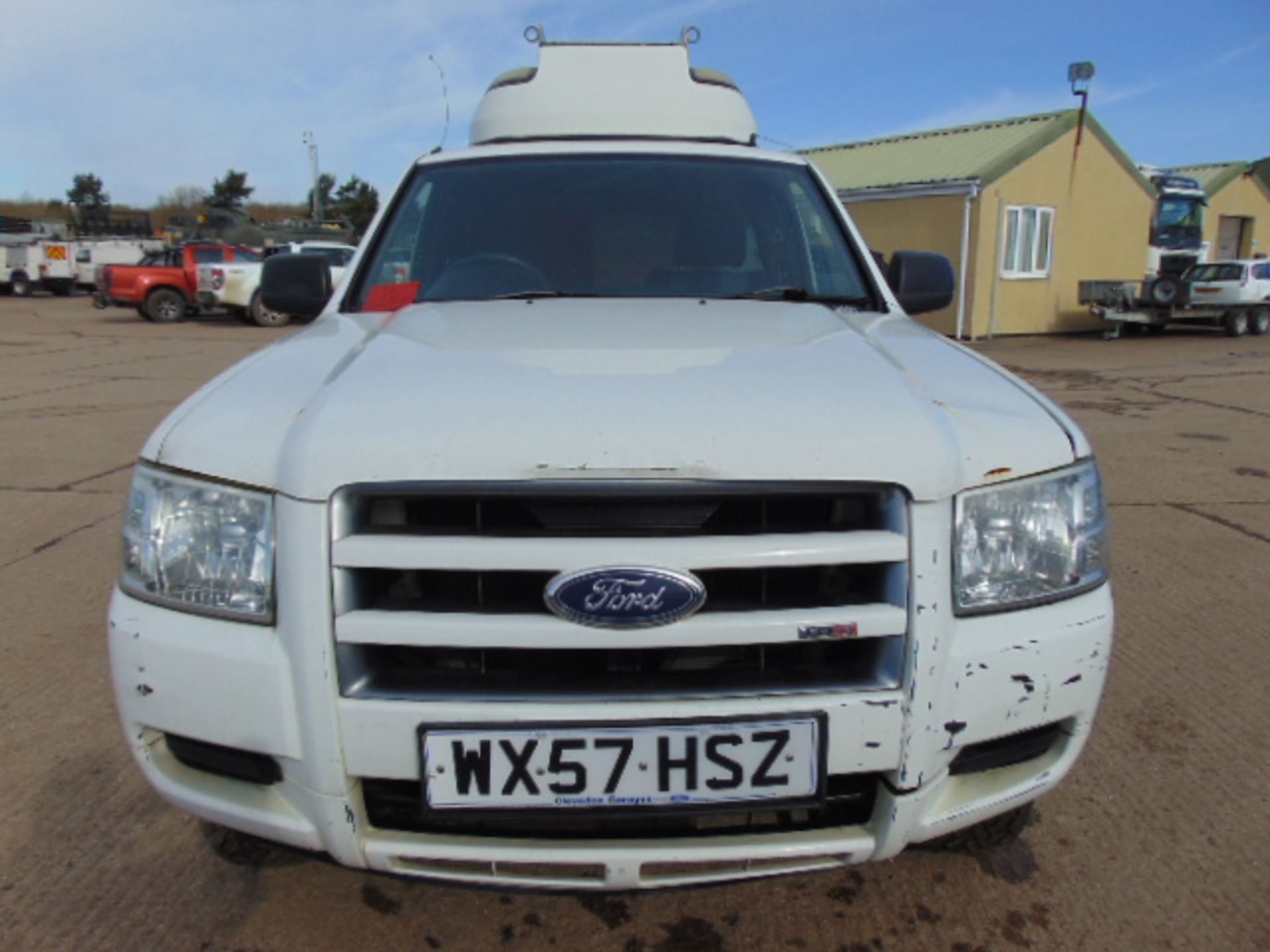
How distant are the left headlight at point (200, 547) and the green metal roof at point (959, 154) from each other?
18.3 meters

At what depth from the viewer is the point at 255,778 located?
5.51ft

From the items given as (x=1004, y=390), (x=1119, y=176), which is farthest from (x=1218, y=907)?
(x=1119, y=176)

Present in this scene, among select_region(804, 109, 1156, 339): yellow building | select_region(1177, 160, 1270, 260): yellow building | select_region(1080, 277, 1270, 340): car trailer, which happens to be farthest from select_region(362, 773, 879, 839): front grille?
select_region(1177, 160, 1270, 260): yellow building

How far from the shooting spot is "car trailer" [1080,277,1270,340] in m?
18.6

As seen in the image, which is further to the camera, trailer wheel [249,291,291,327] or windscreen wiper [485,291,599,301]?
trailer wheel [249,291,291,327]

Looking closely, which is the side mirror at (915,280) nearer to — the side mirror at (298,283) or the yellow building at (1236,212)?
the side mirror at (298,283)

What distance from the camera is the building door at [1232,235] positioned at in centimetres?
2725

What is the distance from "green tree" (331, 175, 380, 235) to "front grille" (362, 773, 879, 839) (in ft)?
203

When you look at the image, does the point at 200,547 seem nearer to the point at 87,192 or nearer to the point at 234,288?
the point at 234,288

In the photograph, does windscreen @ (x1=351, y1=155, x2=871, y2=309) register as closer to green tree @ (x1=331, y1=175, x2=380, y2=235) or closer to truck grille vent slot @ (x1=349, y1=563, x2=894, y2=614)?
truck grille vent slot @ (x1=349, y1=563, x2=894, y2=614)

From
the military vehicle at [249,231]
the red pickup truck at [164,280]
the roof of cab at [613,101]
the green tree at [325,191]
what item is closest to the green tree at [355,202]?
the green tree at [325,191]

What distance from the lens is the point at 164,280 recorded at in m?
20.9

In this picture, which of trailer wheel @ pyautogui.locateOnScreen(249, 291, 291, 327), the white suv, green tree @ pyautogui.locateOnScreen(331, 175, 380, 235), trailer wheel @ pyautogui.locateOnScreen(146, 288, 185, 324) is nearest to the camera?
the white suv

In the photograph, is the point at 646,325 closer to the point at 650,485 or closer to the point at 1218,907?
the point at 650,485
